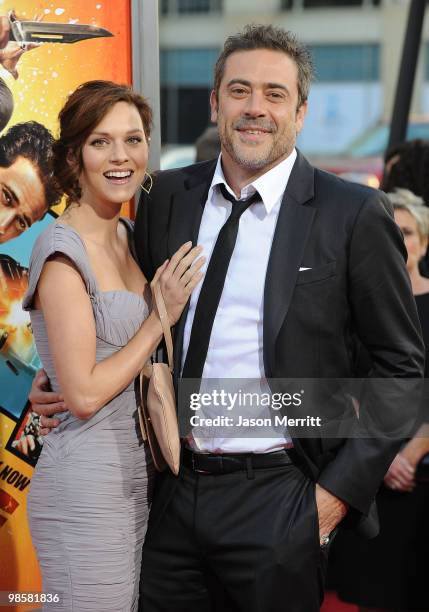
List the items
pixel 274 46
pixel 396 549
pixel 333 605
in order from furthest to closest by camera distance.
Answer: pixel 333 605
pixel 396 549
pixel 274 46

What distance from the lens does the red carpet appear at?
3.98 metres

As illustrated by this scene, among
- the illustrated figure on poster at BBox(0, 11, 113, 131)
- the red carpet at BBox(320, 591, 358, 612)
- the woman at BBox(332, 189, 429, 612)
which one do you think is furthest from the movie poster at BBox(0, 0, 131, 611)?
the red carpet at BBox(320, 591, 358, 612)

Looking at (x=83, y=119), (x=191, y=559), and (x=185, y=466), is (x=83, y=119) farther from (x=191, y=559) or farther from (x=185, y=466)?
(x=191, y=559)

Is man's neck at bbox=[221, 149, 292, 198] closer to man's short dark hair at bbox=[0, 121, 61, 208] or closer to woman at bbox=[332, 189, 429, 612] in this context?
man's short dark hair at bbox=[0, 121, 61, 208]

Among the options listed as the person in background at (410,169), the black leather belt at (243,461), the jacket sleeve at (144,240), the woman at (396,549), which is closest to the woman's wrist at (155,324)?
the jacket sleeve at (144,240)

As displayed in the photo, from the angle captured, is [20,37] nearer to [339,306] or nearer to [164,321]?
[164,321]

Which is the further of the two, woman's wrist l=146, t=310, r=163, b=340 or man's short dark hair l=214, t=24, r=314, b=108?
man's short dark hair l=214, t=24, r=314, b=108

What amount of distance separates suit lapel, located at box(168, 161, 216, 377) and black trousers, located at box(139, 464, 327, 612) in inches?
14.3

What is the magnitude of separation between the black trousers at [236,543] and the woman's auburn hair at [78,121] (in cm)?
89

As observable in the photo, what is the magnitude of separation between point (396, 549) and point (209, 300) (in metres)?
1.51

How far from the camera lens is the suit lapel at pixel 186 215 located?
2.56 metres

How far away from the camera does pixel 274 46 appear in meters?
2.58

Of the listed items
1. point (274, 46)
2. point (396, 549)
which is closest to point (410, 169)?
point (396, 549)

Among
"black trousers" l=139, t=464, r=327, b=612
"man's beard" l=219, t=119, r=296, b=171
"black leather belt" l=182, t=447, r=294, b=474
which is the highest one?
"man's beard" l=219, t=119, r=296, b=171
